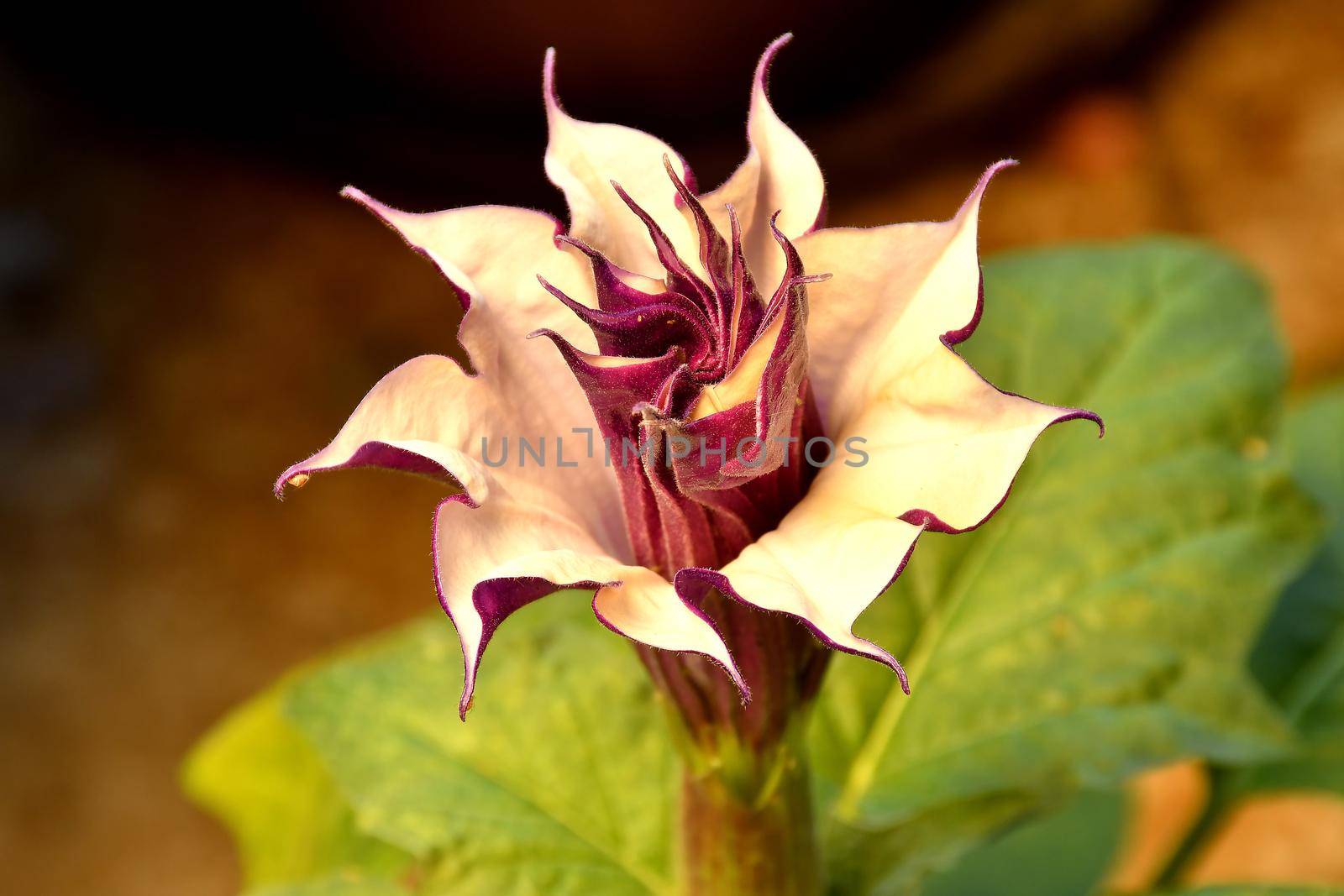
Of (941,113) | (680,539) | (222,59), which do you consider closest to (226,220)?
(222,59)

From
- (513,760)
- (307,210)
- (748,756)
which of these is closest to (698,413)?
(748,756)

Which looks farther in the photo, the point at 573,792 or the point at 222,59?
the point at 222,59

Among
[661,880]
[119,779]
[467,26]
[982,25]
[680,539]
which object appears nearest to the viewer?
[680,539]

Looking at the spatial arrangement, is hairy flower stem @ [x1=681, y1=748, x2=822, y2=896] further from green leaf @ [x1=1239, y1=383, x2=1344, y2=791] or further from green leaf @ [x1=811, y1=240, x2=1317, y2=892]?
green leaf @ [x1=1239, y1=383, x2=1344, y2=791]

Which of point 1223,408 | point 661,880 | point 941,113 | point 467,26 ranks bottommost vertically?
point 661,880

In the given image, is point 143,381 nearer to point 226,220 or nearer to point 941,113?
Answer: point 226,220

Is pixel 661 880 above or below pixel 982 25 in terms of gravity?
below

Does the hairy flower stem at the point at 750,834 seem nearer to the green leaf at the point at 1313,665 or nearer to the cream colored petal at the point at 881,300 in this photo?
the cream colored petal at the point at 881,300

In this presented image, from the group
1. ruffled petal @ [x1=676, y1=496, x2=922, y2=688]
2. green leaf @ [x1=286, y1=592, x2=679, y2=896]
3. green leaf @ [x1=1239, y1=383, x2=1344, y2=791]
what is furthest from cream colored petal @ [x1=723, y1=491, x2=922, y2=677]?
green leaf @ [x1=1239, y1=383, x2=1344, y2=791]
